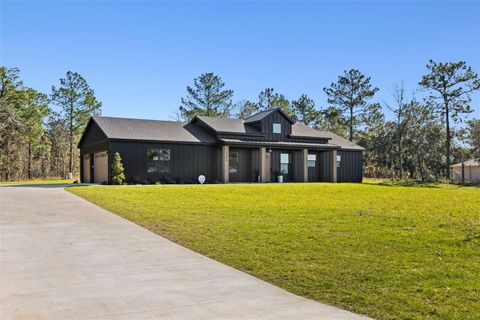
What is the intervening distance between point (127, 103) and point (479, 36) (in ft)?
90.0

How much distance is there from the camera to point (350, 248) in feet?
21.6

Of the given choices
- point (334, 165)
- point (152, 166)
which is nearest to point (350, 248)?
point (152, 166)

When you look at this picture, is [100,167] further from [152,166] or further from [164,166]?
[164,166]

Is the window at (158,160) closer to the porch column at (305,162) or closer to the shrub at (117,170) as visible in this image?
the shrub at (117,170)

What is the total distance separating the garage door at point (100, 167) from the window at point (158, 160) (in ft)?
8.39

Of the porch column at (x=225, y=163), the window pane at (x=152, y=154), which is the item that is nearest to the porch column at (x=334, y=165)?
the porch column at (x=225, y=163)

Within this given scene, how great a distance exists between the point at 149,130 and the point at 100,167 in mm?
3886

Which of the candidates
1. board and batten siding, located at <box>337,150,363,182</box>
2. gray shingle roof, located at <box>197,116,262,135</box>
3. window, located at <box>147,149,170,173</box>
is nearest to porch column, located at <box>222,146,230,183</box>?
gray shingle roof, located at <box>197,116,262,135</box>

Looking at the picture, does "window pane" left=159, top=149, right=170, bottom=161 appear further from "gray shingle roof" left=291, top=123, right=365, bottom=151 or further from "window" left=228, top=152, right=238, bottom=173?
"gray shingle roof" left=291, top=123, right=365, bottom=151

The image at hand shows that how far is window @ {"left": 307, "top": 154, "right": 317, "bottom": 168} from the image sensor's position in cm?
2912

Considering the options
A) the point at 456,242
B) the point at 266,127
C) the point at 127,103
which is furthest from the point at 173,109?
the point at 456,242

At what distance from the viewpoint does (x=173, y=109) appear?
5028 cm

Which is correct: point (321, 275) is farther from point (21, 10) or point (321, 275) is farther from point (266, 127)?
point (266, 127)

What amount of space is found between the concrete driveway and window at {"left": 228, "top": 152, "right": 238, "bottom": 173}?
58.6 feet
